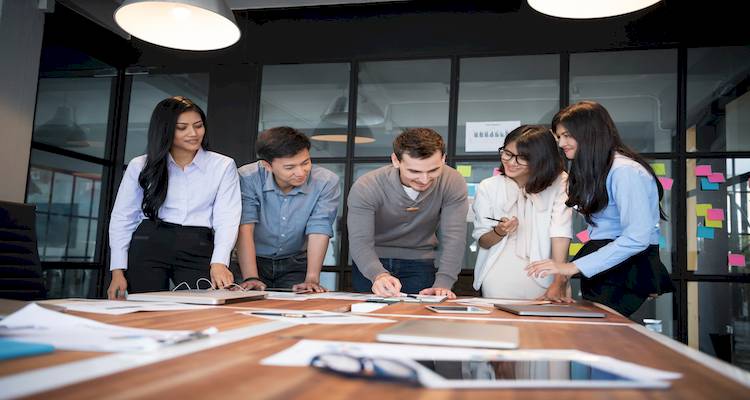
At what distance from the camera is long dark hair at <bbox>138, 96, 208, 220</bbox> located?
85.0 inches

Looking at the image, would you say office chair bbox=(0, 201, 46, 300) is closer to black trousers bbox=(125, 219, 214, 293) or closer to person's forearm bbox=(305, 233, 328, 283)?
black trousers bbox=(125, 219, 214, 293)

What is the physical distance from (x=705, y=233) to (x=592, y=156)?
7.22ft

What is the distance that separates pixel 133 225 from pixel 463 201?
127 cm

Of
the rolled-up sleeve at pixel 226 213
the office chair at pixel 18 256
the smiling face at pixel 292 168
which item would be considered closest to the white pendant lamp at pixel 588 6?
the smiling face at pixel 292 168

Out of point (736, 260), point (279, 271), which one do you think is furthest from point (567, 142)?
point (736, 260)

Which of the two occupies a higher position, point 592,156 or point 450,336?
point 592,156

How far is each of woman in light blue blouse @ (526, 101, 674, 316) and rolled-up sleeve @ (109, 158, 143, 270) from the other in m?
1.44

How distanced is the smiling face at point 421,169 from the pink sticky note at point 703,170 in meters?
2.33

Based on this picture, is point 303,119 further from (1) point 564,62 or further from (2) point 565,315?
(2) point 565,315

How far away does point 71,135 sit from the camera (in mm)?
4379

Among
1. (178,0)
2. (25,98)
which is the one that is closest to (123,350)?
(178,0)

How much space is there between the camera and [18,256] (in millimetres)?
1987

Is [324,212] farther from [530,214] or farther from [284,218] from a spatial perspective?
[530,214]

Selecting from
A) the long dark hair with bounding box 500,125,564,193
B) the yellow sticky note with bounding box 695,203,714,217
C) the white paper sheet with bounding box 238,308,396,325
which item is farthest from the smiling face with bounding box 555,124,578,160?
the yellow sticky note with bounding box 695,203,714,217
